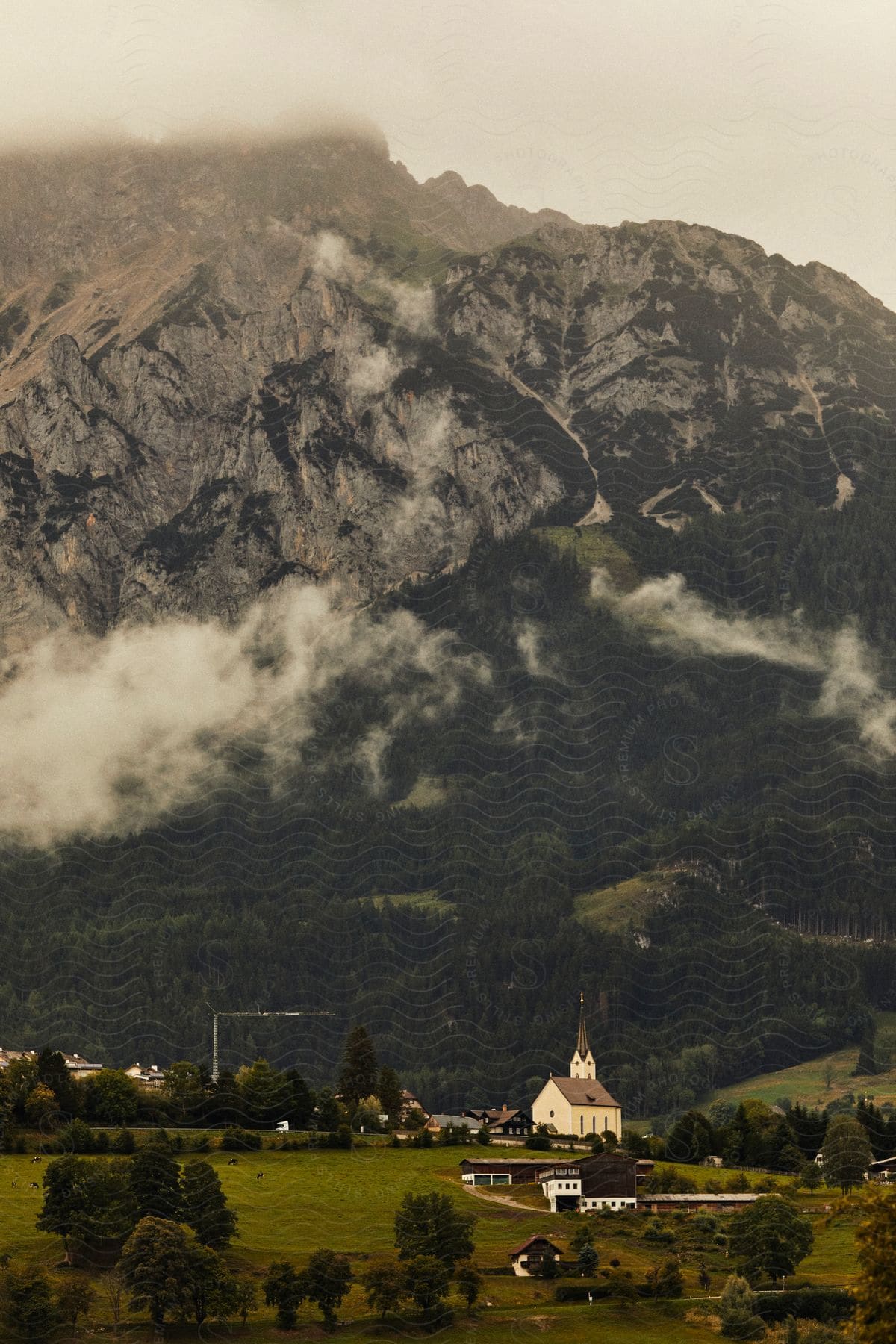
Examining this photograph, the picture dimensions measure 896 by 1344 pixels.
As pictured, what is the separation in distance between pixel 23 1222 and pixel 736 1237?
42258 mm

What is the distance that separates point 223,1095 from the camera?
155 meters

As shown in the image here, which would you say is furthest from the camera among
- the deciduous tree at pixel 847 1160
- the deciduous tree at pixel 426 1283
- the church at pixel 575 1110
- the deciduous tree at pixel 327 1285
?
the church at pixel 575 1110

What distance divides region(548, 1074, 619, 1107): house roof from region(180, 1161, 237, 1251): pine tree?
246 feet

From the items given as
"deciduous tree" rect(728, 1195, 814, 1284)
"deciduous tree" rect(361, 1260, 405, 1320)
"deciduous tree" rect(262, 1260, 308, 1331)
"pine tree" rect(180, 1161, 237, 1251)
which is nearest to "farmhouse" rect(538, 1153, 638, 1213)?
"deciduous tree" rect(728, 1195, 814, 1284)

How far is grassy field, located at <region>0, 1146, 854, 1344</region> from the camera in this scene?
107125 mm

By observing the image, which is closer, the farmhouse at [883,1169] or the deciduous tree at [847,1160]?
the farmhouse at [883,1169]

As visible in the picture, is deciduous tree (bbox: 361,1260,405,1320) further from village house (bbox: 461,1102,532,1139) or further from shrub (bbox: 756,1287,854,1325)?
village house (bbox: 461,1102,532,1139)

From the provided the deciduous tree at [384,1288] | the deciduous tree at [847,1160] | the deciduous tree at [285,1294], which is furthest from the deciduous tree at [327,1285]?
the deciduous tree at [847,1160]

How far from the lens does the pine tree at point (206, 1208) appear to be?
113 metres

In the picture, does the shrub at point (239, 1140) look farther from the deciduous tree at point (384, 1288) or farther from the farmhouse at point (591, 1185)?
the deciduous tree at point (384, 1288)

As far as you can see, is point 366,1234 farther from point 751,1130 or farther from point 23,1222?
point 751,1130

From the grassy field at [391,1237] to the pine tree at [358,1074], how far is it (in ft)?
80.9

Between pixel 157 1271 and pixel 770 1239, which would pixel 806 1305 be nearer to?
pixel 770 1239

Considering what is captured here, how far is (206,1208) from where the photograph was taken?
11525cm
